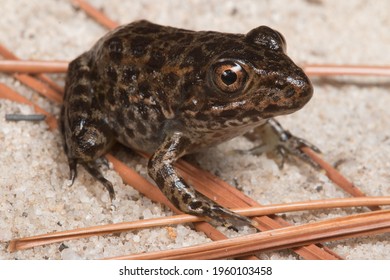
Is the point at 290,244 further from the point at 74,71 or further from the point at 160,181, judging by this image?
the point at 74,71

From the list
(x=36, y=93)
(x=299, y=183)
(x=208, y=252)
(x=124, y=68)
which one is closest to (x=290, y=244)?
(x=208, y=252)

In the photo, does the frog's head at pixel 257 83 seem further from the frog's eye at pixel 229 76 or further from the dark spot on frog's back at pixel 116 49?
the dark spot on frog's back at pixel 116 49

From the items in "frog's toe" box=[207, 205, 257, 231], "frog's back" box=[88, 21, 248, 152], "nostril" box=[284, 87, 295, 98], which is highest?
"frog's back" box=[88, 21, 248, 152]

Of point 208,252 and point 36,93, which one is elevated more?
point 36,93

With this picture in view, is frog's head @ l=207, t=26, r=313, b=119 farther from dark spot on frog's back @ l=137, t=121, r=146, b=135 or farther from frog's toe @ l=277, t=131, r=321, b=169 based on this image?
frog's toe @ l=277, t=131, r=321, b=169

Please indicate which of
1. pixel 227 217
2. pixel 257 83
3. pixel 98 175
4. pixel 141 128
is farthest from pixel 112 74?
pixel 227 217

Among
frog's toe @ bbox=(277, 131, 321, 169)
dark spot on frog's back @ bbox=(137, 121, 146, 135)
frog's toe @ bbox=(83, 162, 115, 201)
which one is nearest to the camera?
frog's toe @ bbox=(83, 162, 115, 201)

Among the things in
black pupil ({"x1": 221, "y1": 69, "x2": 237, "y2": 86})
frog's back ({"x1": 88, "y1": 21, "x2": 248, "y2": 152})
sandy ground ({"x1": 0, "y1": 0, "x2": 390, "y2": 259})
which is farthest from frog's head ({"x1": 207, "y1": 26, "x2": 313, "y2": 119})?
sandy ground ({"x1": 0, "y1": 0, "x2": 390, "y2": 259})
